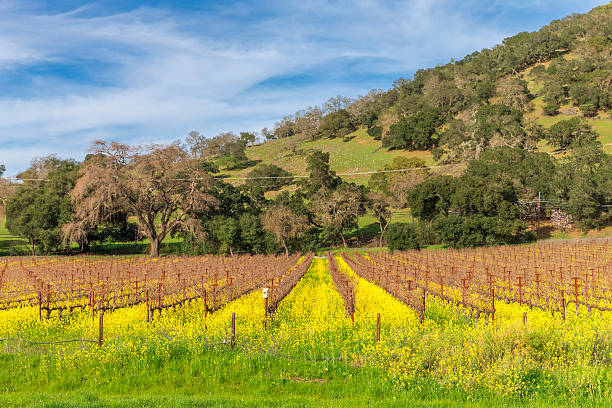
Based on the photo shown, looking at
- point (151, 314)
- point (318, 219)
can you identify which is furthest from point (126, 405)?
point (318, 219)

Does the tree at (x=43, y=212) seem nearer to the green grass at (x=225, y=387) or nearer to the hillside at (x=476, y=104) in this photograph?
the green grass at (x=225, y=387)

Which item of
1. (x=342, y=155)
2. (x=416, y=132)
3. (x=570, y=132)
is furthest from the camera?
(x=342, y=155)

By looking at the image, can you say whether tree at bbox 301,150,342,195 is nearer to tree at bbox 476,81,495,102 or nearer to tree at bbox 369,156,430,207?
tree at bbox 369,156,430,207

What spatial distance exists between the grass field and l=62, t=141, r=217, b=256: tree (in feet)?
105

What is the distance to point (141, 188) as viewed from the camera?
4334 centimetres

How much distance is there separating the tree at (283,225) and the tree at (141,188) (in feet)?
23.6

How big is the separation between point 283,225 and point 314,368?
34415 mm

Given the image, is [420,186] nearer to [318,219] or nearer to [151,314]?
[318,219]

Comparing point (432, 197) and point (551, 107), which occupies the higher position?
point (551, 107)

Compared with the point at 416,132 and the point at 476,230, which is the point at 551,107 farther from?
the point at 476,230

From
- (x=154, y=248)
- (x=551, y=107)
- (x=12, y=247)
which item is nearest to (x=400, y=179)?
(x=154, y=248)

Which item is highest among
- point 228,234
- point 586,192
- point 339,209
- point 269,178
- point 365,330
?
point 269,178

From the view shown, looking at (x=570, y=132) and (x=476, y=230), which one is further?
(x=570, y=132)

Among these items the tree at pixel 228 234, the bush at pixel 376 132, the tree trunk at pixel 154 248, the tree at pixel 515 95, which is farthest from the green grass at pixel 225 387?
the bush at pixel 376 132
